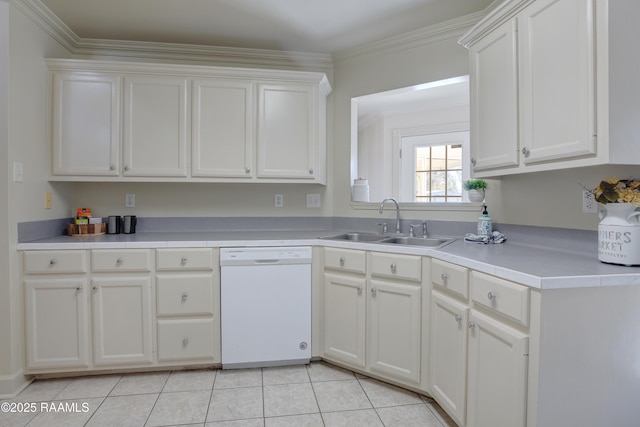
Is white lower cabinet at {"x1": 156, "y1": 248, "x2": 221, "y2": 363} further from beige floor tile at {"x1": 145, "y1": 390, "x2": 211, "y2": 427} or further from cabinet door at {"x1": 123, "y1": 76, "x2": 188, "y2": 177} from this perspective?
cabinet door at {"x1": 123, "y1": 76, "x2": 188, "y2": 177}

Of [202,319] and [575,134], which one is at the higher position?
[575,134]

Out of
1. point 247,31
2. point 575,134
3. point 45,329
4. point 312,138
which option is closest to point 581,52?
point 575,134

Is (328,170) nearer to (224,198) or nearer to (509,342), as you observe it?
(224,198)

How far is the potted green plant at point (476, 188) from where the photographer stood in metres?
2.28

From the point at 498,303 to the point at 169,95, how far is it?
2460 millimetres

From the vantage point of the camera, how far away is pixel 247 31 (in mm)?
2568

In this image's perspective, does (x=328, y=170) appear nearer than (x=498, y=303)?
No

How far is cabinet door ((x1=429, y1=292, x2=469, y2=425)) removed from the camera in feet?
5.32

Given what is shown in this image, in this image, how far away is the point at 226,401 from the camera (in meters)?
1.95

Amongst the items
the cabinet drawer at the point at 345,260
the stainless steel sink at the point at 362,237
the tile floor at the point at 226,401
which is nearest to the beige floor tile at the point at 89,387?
the tile floor at the point at 226,401

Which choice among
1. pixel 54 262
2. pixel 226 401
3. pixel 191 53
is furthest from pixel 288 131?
pixel 226 401

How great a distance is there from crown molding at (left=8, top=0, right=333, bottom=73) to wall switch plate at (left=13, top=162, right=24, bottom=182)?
104cm

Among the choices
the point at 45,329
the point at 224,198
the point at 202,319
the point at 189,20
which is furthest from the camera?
the point at 224,198

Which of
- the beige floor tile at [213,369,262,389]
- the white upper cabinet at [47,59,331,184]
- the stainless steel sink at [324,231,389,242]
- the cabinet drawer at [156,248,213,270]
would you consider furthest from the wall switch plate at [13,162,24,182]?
the stainless steel sink at [324,231,389,242]
